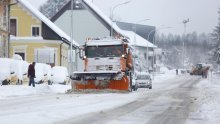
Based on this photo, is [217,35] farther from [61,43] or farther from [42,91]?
[42,91]

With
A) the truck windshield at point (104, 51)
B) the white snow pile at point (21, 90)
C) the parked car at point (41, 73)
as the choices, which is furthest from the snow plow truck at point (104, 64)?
the parked car at point (41, 73)

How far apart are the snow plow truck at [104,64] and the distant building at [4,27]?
15177mm

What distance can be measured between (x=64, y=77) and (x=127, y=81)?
13.7 metres

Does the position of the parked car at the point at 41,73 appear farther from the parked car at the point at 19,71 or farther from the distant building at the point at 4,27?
the distant building at the point at 4,27

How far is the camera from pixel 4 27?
46.7 metres

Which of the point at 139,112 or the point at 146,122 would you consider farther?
the point at 139,112

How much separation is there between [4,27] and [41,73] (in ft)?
30.8

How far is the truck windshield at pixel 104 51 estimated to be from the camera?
32312 millimetres

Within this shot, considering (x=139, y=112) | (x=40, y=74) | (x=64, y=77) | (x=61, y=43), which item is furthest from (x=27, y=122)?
(x=61, y=43)

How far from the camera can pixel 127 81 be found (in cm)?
3109

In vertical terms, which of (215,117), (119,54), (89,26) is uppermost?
(89,26)

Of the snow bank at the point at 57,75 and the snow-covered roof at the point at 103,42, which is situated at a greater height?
the snow-covered roof at the point at 103,42

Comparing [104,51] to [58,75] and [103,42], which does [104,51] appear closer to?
[103,42]

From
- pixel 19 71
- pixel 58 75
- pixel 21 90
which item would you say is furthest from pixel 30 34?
pixel 21 90
